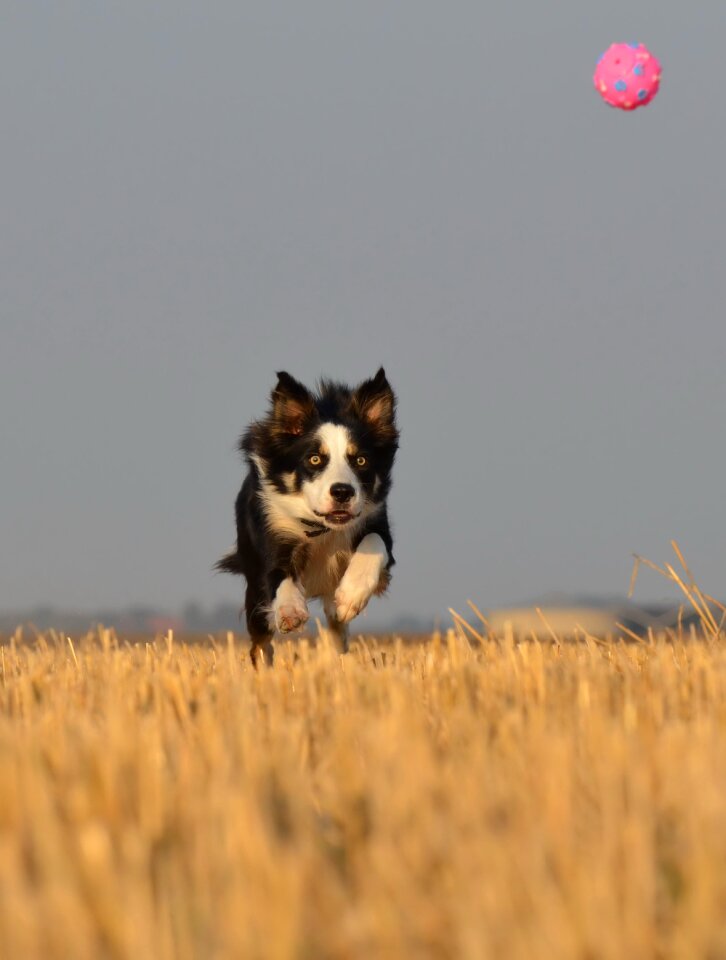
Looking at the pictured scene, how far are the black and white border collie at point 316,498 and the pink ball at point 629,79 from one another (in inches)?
95.7

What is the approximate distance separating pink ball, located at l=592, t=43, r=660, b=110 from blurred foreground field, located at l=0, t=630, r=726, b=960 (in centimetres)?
534

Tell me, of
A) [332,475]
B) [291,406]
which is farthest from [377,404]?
[332,475]

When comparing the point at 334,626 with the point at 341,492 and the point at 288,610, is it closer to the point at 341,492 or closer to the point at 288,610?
the point at 288,610

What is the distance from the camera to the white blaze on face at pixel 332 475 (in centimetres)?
706

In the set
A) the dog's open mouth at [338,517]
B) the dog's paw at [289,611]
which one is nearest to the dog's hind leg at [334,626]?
the dog's paw at [289,611]

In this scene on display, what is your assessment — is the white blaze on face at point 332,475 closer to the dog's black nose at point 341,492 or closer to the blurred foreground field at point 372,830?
the dog's black nose at point 341,492

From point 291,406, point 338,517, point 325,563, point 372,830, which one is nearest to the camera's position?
point 372,830

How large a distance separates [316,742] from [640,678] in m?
1.56

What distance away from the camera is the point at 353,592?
6.85 metres

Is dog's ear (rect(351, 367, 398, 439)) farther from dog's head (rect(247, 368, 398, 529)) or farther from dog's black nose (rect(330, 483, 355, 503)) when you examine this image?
dog's black nose (rect(330, 483, 355, 503))

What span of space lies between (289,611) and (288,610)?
10 millimetres

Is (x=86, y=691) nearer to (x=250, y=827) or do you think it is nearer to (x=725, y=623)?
(x=250, y=827)

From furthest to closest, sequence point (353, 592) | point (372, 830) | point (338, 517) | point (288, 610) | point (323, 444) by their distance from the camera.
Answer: point (323, 444) < point (338, 517) < point (288, 610) < point (353, 592) < point (372, 830)

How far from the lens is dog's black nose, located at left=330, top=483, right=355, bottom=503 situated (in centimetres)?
702
